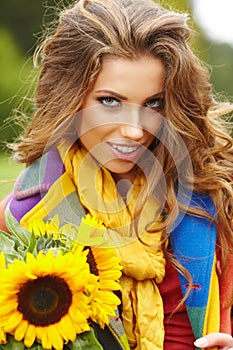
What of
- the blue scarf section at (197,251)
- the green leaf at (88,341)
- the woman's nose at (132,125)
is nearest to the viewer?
the green leaf at (88,341)

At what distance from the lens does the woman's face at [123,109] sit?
8.55ft

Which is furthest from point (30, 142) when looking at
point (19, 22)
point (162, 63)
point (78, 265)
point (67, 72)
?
point (19, 22)

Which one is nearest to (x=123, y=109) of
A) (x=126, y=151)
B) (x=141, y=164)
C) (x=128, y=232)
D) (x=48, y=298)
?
(x=126, y=151)

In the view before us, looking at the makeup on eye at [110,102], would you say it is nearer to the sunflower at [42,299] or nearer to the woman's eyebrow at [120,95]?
the woman's eyebrow at [120,95]

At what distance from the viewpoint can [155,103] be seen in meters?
2.69

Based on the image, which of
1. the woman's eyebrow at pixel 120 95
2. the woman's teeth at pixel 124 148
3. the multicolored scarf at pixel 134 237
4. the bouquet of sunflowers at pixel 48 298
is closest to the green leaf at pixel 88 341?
the bouquet of sunflowers at pixel 48 298

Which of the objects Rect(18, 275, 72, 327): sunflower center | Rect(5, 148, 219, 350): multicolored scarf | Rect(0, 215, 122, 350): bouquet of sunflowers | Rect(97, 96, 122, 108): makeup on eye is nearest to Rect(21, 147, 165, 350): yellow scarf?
Rect(5, 148, 219, 350): multicolored scarf

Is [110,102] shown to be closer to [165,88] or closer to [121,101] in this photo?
[121,101]

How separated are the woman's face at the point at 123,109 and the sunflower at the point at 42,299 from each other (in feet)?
1.83

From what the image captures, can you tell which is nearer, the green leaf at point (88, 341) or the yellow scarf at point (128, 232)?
the green leaf at point (88, 341)

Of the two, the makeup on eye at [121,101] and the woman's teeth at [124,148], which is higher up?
the makeup on eye at [121,101]

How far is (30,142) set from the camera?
2885mm

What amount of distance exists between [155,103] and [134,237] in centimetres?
42

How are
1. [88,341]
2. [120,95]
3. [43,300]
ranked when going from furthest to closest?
[120,95]
[88,341]
[43,300]
